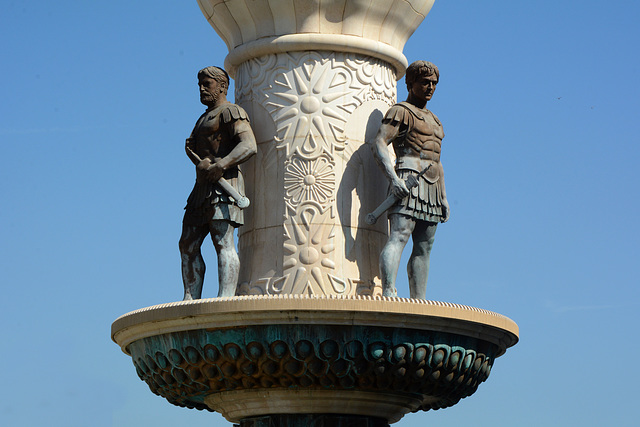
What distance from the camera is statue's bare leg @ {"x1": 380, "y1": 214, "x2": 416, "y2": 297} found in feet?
60.7

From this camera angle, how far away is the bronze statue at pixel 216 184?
736 inches

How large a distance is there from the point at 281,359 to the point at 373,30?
531cm

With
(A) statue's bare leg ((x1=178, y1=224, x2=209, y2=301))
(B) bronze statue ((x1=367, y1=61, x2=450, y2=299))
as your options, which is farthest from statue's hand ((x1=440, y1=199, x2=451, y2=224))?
(A) statue's bare leg ((x1=178, y1=224, x2=209, y2=301))

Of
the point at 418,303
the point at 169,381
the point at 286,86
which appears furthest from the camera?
the point at 286,86

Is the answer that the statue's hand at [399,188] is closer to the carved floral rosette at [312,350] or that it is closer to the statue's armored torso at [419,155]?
the statue's armored torso at [419,155]

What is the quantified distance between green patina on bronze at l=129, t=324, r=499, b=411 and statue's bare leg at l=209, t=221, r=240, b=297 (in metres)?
1.24

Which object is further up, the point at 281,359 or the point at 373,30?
the point at 373,30

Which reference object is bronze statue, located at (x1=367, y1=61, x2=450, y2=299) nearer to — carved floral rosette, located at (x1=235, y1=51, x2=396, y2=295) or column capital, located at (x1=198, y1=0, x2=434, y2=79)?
carved floral rosette, located at (x1=235, y1=51, x2=396, y2=295)

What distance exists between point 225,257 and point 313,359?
2.26 metres

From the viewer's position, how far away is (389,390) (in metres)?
17.9

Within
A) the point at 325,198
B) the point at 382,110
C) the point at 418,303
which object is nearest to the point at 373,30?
the point at 382,110

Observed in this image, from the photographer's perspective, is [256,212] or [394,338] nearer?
[394,338]

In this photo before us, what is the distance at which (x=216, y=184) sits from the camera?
61.5ft

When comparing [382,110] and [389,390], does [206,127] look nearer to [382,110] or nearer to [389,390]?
[382,110]
